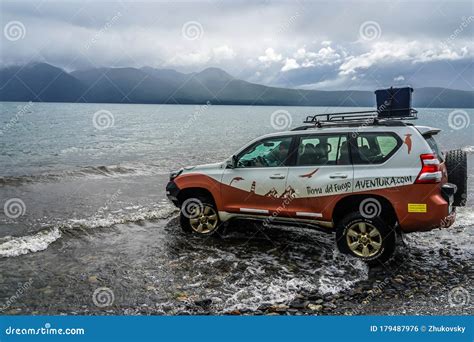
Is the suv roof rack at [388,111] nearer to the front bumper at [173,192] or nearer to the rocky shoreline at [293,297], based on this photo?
Result: the rocky shoreline at [293,297]

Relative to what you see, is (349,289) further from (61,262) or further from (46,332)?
(61,262)

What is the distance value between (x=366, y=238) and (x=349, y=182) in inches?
37.0

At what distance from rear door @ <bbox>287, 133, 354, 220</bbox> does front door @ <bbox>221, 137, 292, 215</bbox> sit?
0.76ft

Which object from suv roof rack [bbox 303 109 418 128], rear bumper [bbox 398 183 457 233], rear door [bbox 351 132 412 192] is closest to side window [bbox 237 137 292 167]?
suv roof rack [bbox 303 109 418 128]

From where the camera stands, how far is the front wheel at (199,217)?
804cm

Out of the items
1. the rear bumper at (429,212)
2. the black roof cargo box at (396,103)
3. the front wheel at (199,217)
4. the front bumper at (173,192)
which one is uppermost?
the black roof cargo box at (396,103)

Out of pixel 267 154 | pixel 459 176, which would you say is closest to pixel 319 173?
pixel 267 154

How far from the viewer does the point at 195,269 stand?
6531 millimetres

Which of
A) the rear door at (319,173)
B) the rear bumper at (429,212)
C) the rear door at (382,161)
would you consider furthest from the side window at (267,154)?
the rear bumper at (429,212)

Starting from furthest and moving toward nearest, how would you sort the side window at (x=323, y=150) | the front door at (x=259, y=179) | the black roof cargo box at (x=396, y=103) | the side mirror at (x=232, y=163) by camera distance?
1. the side mirror at (x=232, y=163)
2. the black roof cargo box at (x=396, y=103)
3. the front door at (x=259, y=179)
4. the side window at (x=323, y=150)

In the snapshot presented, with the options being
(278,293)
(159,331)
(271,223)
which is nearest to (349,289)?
(278,293)

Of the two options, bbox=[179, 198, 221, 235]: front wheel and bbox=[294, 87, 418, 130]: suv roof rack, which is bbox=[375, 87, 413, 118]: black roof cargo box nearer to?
bbox=[294, 87, 418, 130]: suv roof rack

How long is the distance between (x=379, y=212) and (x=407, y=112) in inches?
84.9

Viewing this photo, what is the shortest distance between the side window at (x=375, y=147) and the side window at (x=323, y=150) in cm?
21
